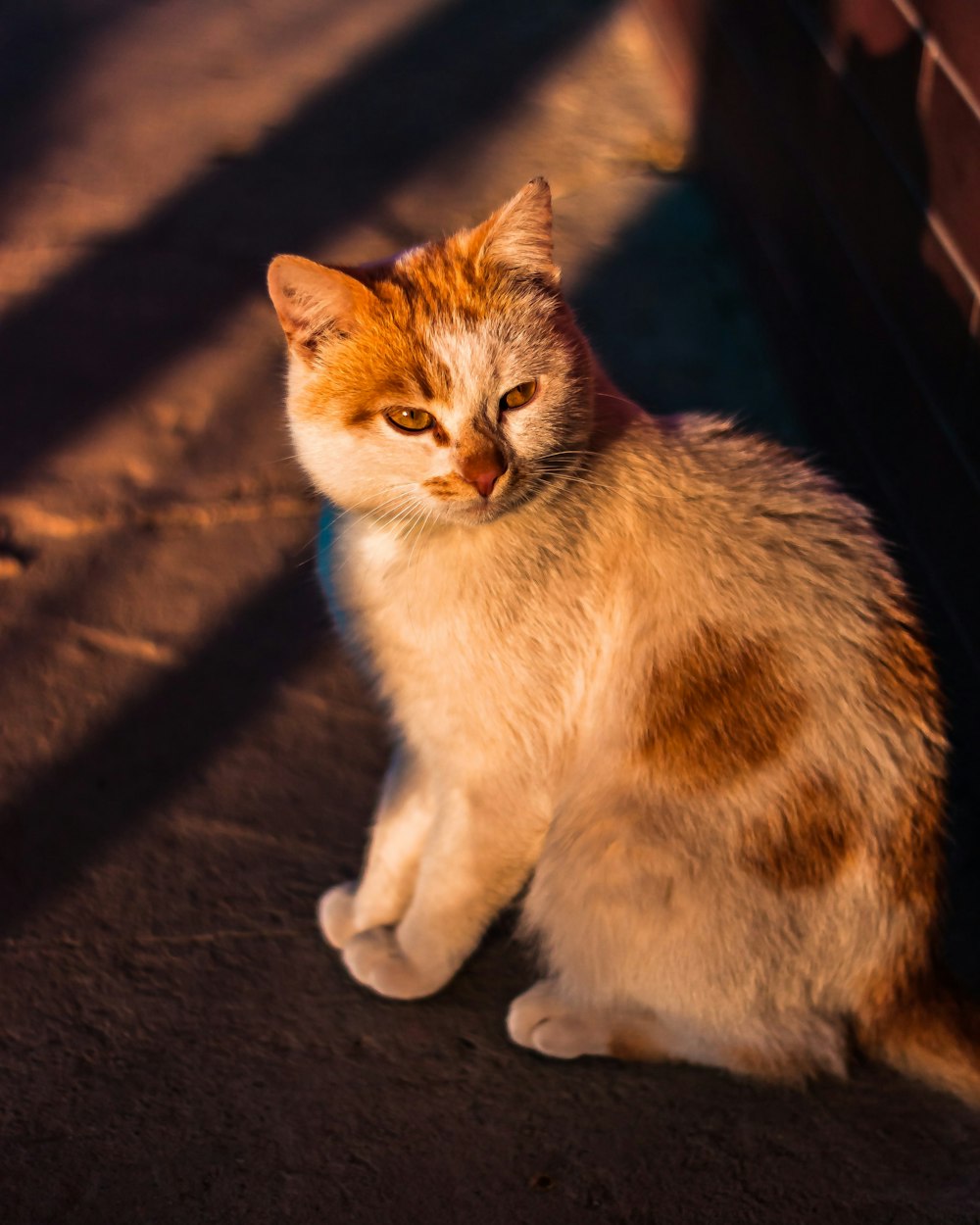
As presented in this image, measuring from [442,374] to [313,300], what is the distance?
230 millimetres

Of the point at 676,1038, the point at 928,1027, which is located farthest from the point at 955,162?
the point at 676,1038

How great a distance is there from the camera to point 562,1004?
2.26 meters

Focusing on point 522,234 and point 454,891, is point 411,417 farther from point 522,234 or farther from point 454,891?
point 454,891

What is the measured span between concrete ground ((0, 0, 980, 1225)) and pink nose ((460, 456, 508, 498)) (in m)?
0.99

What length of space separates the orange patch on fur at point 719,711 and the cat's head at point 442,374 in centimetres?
37

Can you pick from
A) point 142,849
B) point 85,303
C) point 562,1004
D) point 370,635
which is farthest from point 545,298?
point 85,303

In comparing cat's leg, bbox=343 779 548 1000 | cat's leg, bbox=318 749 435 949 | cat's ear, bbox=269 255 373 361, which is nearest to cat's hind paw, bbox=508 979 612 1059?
cat's leg, bbox=343 779 548 1000

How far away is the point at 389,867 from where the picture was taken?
2428 mm

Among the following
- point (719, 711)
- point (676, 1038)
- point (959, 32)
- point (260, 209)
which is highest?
point (260, 209)

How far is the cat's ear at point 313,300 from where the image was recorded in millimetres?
1889

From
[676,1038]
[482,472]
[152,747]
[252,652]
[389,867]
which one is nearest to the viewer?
[482,472]

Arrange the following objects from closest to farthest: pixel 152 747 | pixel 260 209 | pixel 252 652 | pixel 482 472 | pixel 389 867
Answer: pixel 482 472 → pixel 389 867 → pixel 152 747 → pixel 252 652 → pixel 260 209

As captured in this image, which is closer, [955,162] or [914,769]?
[914,769]

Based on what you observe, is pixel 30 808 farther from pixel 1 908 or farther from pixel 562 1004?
pixel 562 1004
